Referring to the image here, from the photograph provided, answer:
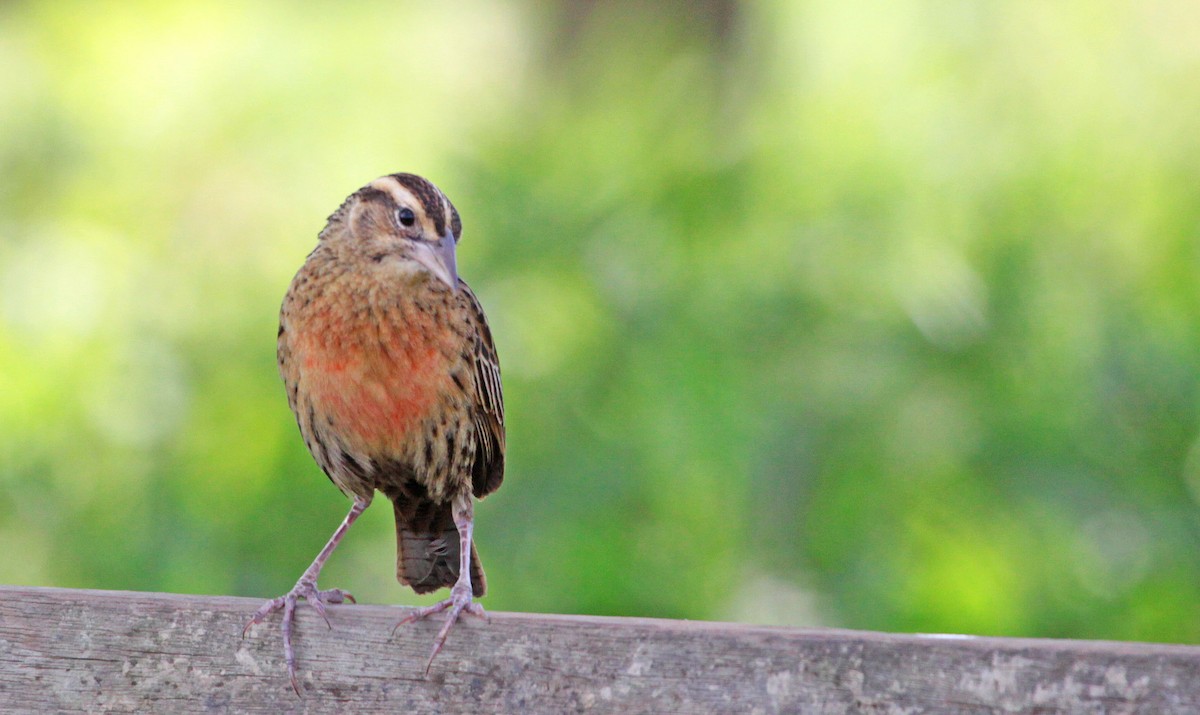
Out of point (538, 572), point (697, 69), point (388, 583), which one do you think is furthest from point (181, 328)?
point (697, 69)

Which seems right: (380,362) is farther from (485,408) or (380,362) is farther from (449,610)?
(449,610)

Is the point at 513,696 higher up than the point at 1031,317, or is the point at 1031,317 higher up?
the point at 1031,317

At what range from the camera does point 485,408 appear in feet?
10.9

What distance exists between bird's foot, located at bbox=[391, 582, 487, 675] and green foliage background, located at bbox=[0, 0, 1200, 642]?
1.63 meters

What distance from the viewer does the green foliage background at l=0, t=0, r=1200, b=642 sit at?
4227 millimetres

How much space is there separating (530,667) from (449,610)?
268 millimetres

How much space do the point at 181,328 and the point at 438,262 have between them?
2.28m

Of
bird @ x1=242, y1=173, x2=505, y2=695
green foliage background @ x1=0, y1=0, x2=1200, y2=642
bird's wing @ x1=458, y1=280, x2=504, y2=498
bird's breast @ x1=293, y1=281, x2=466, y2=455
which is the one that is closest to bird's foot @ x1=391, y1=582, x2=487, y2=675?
bird @ x1=242, y1=173, x2=505, y2=695

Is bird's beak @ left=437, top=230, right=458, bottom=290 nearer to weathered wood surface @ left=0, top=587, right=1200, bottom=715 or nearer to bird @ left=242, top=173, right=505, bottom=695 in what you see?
bird @ left=242, top=173, right=505, bottom=695

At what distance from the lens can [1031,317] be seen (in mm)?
4395

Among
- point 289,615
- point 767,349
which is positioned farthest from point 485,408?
point 767,349

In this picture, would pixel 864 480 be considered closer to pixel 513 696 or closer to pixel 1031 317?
pixel 1031 317

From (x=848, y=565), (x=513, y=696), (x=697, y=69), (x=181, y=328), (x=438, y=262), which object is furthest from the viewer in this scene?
(x=697, y=69)

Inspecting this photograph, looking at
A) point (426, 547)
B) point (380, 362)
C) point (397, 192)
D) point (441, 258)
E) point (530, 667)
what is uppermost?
point (397, 192)
